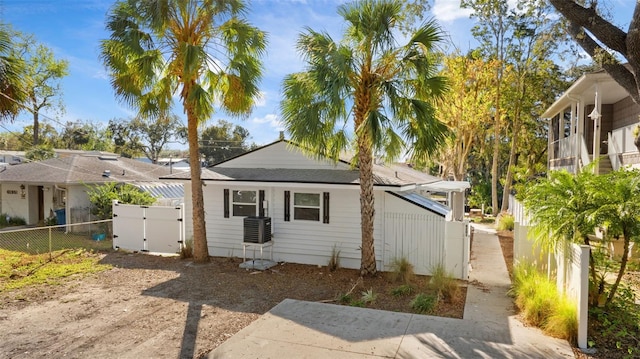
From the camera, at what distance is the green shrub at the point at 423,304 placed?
25.7ft

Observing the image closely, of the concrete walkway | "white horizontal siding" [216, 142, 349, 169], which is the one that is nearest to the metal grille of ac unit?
"white horizontal siding" [216, 142, 349, 169]

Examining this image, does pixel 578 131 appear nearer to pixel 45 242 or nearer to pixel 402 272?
pixel 402 272

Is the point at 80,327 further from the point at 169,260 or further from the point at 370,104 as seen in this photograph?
the point at 370,104

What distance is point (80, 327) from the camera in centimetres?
705

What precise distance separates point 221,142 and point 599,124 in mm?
46277

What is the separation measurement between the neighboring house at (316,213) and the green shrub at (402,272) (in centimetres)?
54

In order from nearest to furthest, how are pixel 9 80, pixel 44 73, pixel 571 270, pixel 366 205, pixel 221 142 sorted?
pixel 571 270 < pixel 9 80 < pixel 366 205 < pixel 44 73 < pixel 221 142

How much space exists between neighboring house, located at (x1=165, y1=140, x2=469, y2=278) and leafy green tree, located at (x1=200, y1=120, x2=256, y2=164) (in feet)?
133

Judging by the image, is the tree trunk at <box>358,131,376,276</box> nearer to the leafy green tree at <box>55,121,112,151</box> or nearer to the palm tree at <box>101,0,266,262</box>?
the palm tree at <box>101,0,266,262</box>

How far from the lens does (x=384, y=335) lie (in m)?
6.59

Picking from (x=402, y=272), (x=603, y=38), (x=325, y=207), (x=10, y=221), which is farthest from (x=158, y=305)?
(x=10, y=221)

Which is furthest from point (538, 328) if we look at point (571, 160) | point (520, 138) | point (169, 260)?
point (520, 138)

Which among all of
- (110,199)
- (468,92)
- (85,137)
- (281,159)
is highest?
(468,92)

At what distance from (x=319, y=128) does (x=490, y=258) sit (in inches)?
279
